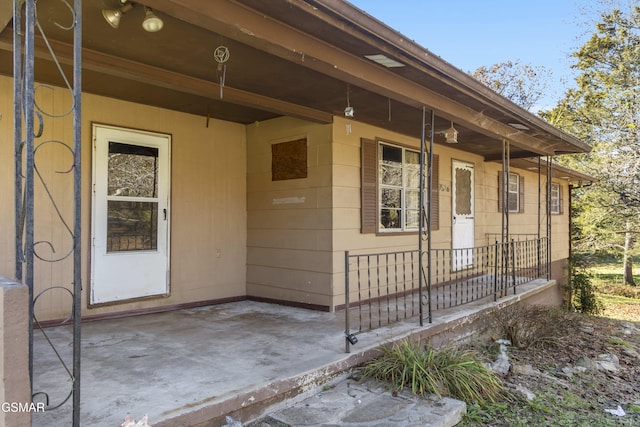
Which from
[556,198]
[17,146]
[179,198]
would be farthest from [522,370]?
[556,198]

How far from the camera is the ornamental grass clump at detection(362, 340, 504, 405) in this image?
3.06 metres

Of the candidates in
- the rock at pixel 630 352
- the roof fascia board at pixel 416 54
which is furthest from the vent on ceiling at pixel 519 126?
the rock at pixel 630 352

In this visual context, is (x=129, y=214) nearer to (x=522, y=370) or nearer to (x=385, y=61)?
(x=385, y=61)

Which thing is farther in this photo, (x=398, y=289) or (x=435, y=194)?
(x=435, y=194)

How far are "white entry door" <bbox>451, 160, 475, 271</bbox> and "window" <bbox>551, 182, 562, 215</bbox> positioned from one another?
4.99 metres

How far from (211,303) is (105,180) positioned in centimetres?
186

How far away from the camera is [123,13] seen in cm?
264

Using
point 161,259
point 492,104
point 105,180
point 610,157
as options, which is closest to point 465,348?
point 492,104

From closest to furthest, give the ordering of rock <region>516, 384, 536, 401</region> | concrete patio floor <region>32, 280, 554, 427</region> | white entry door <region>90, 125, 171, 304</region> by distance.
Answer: concrete patio floor <region>32, 280, 554, 427</region>, rock <region>516, 384, 536, 401</region>, white entry door <region>90, 125, 171, 304</region>

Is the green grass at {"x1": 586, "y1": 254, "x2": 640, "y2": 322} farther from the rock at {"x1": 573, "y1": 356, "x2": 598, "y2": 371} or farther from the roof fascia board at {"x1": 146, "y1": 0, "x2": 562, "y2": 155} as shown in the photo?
the roof fascia board at {"x1": 146, "y1": 0, "x2": 562, "y2": 155}

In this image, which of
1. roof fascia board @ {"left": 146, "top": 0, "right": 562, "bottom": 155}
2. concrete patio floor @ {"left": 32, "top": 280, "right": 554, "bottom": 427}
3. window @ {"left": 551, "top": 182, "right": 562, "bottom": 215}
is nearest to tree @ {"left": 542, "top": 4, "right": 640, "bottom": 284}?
window @ {"left": 551, "top": 182, "right": 562, "bottom": 215}

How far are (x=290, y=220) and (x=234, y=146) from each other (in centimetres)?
125

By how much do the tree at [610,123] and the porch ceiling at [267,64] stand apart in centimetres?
857

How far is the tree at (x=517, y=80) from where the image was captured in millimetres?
18719
